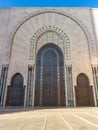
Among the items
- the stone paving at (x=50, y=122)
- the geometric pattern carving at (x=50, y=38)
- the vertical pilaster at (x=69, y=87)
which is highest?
the geometric pattern carving at (x=50, y=38)

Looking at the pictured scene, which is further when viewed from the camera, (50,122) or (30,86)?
(30,86)

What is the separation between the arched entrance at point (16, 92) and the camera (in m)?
5.20

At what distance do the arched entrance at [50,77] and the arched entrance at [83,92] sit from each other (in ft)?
2.33

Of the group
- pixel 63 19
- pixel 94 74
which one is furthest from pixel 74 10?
pixel 94 74

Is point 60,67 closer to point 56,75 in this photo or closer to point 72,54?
point 56,75

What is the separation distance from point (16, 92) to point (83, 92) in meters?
3.18

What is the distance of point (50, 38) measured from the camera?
6.37 metres

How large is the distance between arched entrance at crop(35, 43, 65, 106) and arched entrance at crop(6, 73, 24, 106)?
2.39 feet

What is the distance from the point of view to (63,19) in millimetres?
6695

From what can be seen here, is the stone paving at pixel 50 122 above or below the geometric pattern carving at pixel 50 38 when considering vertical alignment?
below

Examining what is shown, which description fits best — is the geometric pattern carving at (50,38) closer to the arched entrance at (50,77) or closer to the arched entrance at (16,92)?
the arched entrance at (50,77)

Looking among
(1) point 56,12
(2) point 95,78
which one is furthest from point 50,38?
(2) point 95,78

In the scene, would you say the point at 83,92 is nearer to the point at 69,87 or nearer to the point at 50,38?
the point at 69,87

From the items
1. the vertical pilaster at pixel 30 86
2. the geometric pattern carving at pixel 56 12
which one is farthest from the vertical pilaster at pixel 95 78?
the vertical pilaster at pixel 30 86
